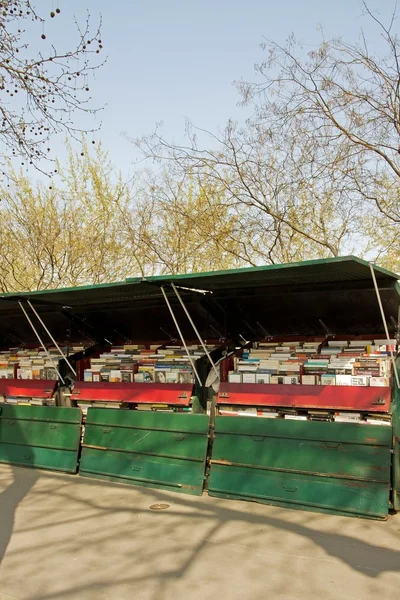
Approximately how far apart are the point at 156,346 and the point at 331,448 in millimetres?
3557

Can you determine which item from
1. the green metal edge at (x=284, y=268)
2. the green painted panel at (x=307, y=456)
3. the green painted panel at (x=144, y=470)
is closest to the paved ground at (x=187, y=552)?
the green painted panel at (x=144, y=470)

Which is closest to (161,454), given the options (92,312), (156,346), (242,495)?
(242,495)

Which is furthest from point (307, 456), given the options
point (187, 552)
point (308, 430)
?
point (187, 552)

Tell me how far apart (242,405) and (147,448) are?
1376 millimetres

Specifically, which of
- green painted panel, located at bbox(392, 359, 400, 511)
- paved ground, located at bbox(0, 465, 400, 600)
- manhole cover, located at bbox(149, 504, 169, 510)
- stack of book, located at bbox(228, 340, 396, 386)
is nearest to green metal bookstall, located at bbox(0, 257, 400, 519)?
green painted panel, located at bbox(392, 359, 400, 511)

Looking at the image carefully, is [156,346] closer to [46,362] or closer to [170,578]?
[46,362]

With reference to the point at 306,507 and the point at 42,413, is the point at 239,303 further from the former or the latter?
Result: the point at 42,413

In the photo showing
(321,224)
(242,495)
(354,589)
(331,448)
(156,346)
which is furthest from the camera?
(321,224)

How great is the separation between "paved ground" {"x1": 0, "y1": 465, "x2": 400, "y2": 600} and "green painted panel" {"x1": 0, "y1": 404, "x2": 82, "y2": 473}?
1.33 metres

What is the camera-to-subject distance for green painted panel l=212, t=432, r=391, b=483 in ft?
19.2

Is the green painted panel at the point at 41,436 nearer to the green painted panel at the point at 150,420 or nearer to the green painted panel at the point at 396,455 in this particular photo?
the green painted panel at the point at 150,420

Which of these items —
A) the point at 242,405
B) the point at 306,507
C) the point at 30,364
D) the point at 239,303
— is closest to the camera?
the point at 306,507

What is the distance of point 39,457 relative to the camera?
848 centimetres

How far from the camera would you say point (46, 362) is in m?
9.40
